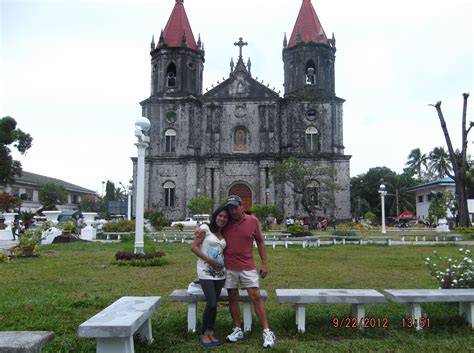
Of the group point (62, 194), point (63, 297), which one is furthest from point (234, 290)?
point (62, 194)

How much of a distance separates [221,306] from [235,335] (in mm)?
1626

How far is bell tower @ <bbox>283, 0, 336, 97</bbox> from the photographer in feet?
113

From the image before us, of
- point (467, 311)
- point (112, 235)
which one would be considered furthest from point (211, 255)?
point (112, 235)

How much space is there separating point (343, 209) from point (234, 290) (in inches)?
1159

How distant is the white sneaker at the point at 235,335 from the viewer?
15.5ft

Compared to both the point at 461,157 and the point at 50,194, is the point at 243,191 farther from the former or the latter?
the point at 50,194

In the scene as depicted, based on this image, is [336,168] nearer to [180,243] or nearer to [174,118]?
[174,118]

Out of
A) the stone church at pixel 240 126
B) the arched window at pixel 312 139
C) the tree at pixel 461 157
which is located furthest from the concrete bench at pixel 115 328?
the arched window at pixel 312 139

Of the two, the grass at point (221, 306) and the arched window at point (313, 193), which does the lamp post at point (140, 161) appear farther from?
the arched window at point (313, 193)

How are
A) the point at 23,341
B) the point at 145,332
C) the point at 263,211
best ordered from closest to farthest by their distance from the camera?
the point at 23,341 < the point at 145,332 < the point at 263,211

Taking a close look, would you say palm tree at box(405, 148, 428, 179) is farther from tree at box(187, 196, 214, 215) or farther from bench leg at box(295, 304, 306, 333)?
bench leg at box(295, 304, 306, 333)

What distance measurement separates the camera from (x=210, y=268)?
4.79 m

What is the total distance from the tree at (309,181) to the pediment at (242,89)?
21.9 feet

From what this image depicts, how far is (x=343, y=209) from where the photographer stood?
1309 inches
